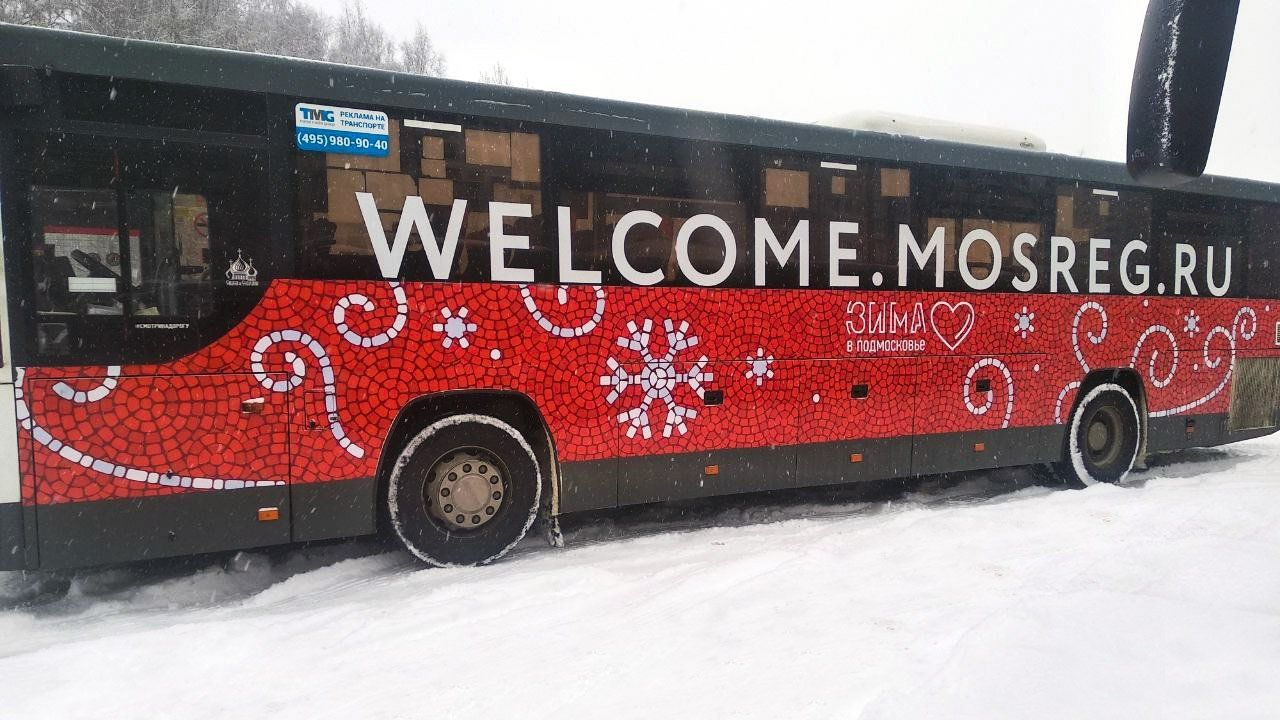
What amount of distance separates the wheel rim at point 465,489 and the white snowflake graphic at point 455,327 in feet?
2.68

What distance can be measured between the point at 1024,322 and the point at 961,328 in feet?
2.66

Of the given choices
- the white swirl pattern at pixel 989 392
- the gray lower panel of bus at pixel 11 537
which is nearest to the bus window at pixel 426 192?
the gray lower panel of bus at pixel 11 537

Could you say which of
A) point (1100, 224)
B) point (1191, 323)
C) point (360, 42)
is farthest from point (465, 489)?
point (360, 42)

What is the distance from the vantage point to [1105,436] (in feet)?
27.1

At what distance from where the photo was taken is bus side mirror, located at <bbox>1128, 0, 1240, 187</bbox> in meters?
2.23

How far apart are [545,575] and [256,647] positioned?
169 centimetres

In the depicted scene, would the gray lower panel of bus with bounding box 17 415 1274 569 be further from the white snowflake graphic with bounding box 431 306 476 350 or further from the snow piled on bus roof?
the snow piled on bus roof

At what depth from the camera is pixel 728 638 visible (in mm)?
3857

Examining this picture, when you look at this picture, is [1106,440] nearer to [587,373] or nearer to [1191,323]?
[1191,323]

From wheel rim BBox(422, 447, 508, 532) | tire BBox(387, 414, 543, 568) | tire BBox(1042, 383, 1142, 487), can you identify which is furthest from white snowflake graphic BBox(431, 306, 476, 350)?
tire BBox(1042, 383, 1142, 487)

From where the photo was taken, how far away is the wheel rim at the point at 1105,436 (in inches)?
323

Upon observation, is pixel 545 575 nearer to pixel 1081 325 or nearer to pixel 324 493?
pixel 324 493

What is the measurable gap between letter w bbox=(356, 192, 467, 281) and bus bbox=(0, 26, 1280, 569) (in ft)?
0.07

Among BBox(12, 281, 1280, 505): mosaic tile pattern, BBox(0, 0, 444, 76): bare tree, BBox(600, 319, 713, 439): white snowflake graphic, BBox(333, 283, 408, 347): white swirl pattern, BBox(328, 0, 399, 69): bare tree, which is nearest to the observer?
BBox(12, 281, 1280, 505): mosaic tile pattern
